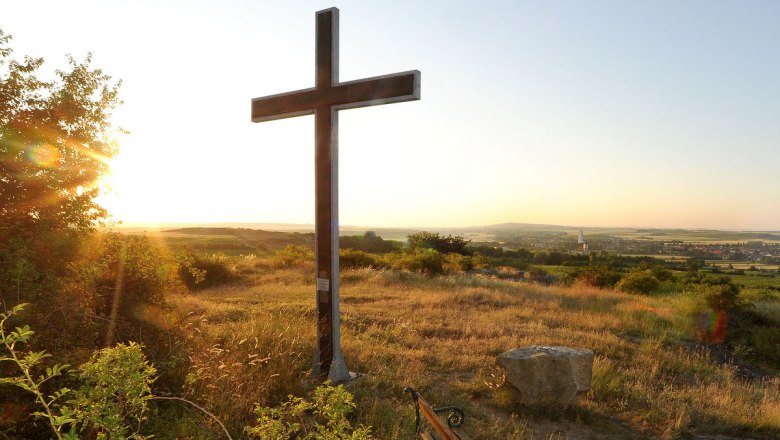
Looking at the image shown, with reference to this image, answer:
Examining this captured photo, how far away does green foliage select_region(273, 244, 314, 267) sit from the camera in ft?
90.5

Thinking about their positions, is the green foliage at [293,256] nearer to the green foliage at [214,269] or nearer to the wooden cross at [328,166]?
the green foliage at [214,269]

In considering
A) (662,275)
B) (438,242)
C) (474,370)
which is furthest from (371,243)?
(474,370)

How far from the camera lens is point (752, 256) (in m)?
51.0

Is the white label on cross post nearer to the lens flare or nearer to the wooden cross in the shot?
the wooden cross

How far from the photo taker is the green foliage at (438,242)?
37.4m

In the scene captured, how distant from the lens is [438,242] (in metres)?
38.0

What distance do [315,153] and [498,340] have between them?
5192 millimetres

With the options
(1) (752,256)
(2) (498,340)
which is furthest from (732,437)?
(1) (752,256)

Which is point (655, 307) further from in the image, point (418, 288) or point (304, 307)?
point (304, 307)

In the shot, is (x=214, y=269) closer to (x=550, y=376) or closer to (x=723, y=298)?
(x=550, y=376)

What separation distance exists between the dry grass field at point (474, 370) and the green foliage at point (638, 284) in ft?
30.4

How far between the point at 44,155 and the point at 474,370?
20.7 feet

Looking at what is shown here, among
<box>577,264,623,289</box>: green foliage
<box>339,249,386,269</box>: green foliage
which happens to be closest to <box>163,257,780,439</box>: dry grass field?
<box>577,264,623,289</box>: green foliage

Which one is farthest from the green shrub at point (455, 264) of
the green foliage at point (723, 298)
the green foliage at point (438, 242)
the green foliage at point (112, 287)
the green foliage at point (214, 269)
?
the green foliage at point (112, 287)
